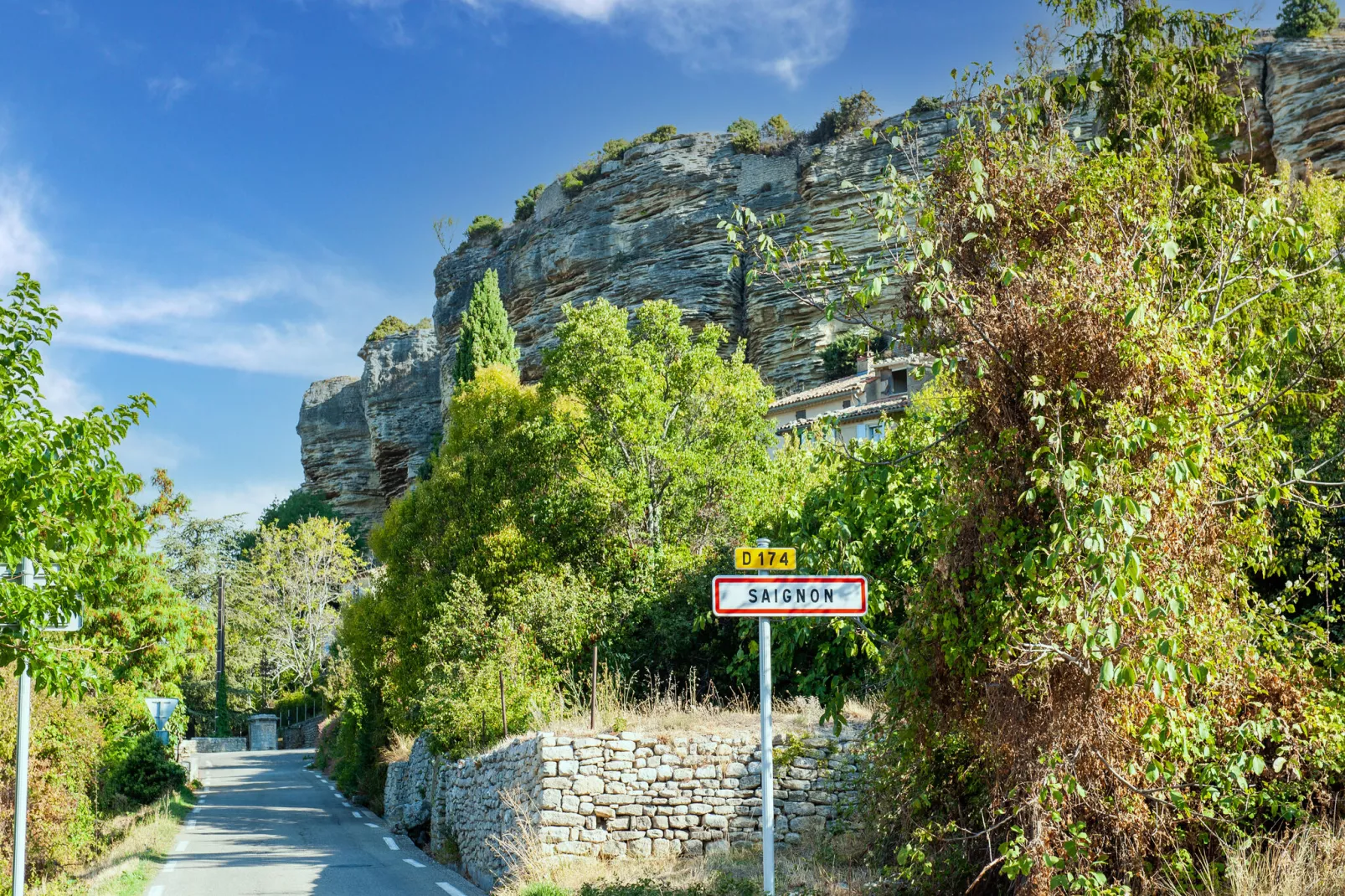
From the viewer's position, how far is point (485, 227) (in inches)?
2798

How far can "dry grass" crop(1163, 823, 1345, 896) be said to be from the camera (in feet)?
18.7

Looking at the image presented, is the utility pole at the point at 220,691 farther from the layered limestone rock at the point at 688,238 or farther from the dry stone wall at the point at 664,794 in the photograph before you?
the dry stone wall at the point at 664,794

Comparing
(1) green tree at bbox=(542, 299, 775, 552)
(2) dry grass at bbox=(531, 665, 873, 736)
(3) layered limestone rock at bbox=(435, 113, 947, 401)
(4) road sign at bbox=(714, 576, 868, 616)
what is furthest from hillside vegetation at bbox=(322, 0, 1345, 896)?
(3) layered limestone rock at bbox=(435, 113, 947, 401)

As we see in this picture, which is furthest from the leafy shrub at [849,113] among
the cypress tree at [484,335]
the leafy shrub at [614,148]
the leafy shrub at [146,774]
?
the leafy shrub at [146,774]

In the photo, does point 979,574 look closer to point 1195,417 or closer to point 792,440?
point 1195,417

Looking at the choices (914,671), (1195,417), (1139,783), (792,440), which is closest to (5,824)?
(914,671)

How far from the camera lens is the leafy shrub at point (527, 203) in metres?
71.1

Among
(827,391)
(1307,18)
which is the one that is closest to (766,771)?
(827,391)

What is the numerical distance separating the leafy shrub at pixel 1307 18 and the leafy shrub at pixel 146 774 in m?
51.4

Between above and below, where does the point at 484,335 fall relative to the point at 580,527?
above

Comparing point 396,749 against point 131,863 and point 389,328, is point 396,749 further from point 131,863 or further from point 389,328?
point 389,328

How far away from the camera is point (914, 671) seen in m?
6.66

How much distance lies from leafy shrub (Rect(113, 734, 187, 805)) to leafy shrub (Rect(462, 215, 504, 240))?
50.1 metres

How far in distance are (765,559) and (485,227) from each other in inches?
2643
